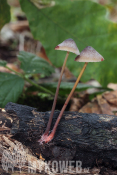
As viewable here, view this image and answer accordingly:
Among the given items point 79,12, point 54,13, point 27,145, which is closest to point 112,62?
point 79,12

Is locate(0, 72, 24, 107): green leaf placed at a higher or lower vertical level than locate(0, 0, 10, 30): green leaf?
lower

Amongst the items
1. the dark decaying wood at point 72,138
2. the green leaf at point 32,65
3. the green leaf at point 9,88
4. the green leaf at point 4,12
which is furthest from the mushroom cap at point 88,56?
the green leaf at point 4,12

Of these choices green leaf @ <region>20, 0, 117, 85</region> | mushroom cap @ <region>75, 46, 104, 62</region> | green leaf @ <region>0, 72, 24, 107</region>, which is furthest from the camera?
green leaf @ <region>20, 0, 117, 85</region>

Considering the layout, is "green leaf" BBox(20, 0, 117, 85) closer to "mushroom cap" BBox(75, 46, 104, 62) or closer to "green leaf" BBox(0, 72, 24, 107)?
"green leaf" BBox(0, 72, 24, 107)

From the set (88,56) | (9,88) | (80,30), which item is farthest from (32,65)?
(88,56)

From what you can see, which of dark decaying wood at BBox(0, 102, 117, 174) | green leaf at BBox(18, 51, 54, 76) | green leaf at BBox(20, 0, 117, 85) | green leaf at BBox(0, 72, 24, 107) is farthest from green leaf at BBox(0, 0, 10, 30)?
dark decaying wood at BBox(0, 102, 117, 174)

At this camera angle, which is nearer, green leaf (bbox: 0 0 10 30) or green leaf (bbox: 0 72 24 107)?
green leaf (bbox: 0 72 24 107)

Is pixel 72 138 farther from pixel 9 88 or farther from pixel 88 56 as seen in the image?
pixel 9 88

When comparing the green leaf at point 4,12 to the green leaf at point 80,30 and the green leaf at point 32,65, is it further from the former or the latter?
the green leaf at point 32,65
